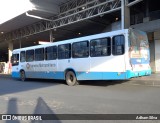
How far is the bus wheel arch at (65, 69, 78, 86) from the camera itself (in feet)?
46.9

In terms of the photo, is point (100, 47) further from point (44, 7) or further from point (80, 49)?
point (44, 7)

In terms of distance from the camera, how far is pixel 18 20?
2755cm

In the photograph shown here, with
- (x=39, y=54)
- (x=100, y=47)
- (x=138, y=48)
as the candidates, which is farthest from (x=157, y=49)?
(x=39, y=54)

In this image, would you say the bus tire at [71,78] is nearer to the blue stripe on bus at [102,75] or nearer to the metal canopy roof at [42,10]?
the blue stripe on bus at [102,75]

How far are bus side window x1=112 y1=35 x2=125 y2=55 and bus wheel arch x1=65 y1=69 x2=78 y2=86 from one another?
11.5ft

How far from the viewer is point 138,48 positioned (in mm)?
12211

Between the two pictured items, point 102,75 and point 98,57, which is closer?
point 102,75

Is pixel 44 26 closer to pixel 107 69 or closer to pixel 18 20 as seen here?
pixel 18 20

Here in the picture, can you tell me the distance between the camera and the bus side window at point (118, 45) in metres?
11.4

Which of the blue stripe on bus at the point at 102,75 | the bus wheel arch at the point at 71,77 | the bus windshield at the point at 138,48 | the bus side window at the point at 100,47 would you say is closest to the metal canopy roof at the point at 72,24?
the bus windshield at the point at 138,48

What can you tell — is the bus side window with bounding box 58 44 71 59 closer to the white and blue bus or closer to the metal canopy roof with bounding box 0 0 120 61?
the white and blue bus

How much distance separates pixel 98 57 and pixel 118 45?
1.48 metres

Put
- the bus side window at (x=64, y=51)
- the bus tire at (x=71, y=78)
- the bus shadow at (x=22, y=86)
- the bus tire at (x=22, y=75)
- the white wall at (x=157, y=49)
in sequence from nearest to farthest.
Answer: the bus shadow at (x=22, y=86) → the bus tire at (x=71, y=78) → the bus side window at (x=64, y=51) → the bus tire at (x=22, y=75) → the white wall at (x=157, y=49)

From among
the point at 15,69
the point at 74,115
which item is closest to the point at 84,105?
the point at 74,115
